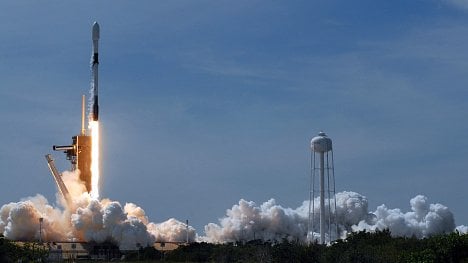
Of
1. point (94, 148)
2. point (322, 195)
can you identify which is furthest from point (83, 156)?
point (322, 195)

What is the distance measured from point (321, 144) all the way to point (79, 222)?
2490cm

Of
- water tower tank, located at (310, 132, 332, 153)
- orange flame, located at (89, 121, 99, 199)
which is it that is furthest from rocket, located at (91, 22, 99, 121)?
water tower tank, located at (310, 132, 332, 153)

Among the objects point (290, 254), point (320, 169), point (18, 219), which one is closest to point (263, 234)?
point (320, 169)

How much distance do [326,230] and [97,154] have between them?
28.4 metres

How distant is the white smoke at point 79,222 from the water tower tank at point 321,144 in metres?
19.0

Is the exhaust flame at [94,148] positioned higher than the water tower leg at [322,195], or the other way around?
the exhaust flame at [94,148]

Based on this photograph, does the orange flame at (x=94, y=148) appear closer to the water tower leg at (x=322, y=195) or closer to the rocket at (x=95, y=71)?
the rocket at (x=95, y=71)

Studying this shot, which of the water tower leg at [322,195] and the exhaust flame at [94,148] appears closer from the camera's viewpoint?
the exhaust flame at [94,148]

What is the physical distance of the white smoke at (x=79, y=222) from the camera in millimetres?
97938

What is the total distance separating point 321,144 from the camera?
314 feet

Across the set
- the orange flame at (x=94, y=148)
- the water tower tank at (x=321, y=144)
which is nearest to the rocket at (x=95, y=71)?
the orange flame at (x=94, y=148)

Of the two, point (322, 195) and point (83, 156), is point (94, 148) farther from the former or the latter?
point (322, 195)

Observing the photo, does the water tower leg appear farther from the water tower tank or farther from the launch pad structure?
the launch pad structure

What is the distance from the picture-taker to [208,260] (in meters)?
86.9
